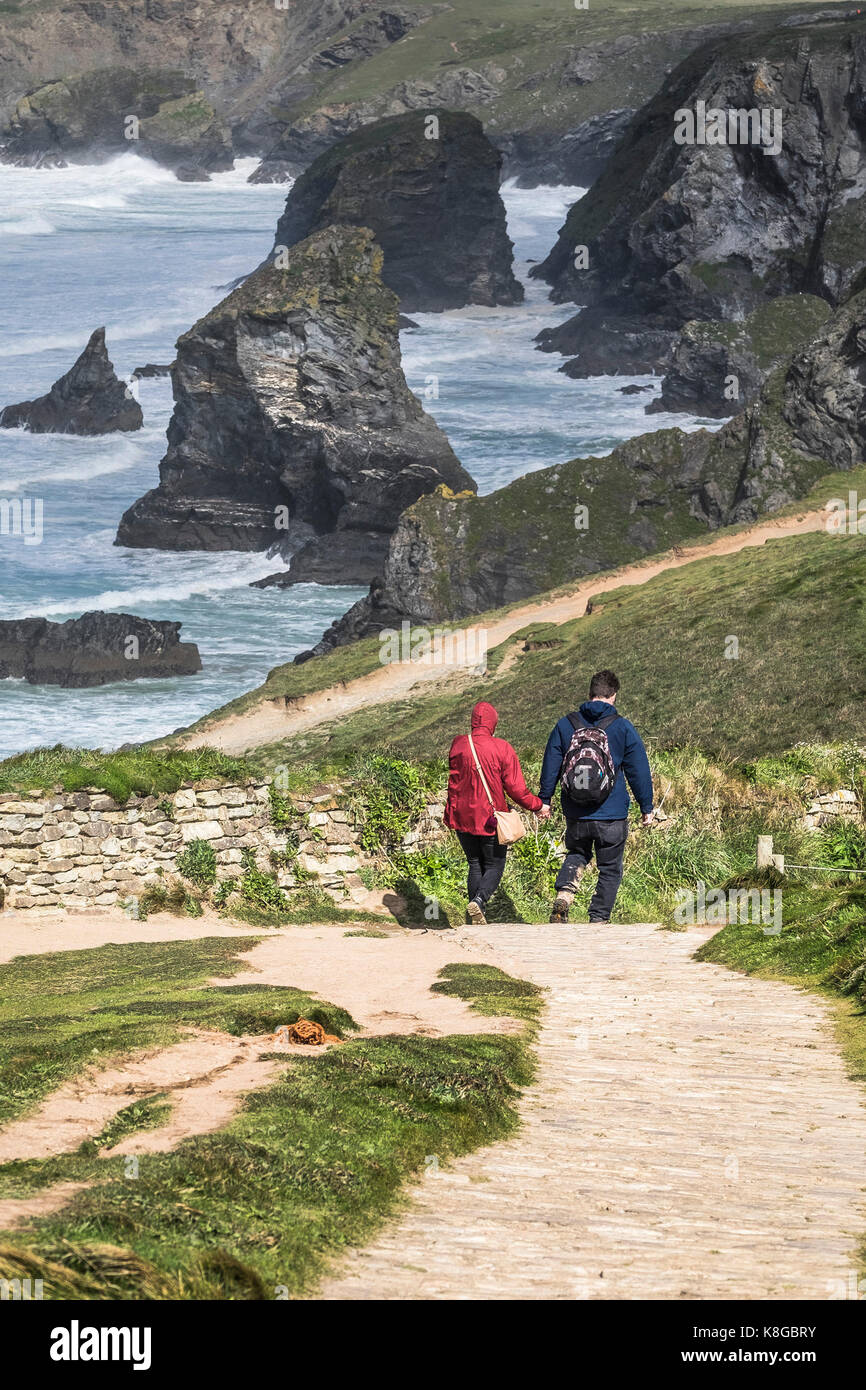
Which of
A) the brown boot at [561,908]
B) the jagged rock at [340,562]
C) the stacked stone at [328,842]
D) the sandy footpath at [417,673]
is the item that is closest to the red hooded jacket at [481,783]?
the brown boot at [561,908]

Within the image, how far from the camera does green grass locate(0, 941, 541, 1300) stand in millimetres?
5117

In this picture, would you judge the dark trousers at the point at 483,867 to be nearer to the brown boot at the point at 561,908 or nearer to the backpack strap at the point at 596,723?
the brown boot at the point at 561,908

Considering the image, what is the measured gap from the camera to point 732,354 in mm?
113500

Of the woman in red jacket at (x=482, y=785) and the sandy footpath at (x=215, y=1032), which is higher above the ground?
the woman in red jacket at (x=482, y=785)

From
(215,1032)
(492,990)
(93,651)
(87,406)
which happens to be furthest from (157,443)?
(215,1032)

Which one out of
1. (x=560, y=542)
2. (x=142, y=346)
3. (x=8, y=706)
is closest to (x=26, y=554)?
(x=8, y=706)

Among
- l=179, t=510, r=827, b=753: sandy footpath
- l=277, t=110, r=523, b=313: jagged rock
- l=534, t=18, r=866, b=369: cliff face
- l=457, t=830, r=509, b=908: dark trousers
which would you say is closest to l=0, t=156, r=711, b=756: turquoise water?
l=277, t=110, r=523, b=313: jagged rock

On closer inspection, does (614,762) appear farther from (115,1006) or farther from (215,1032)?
(215,1032)

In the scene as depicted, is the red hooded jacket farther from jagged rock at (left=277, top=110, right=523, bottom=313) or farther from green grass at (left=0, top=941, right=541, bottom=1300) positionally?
jagged rock at (left=277, top=110, right=523, bottom=313)

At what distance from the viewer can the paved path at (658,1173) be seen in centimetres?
550

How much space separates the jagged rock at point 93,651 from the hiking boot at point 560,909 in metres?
54.2

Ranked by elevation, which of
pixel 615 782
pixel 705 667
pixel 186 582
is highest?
pixel 615 782

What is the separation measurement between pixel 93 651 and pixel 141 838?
53.7 meters

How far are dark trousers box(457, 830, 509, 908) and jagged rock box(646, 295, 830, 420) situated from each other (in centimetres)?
9722
